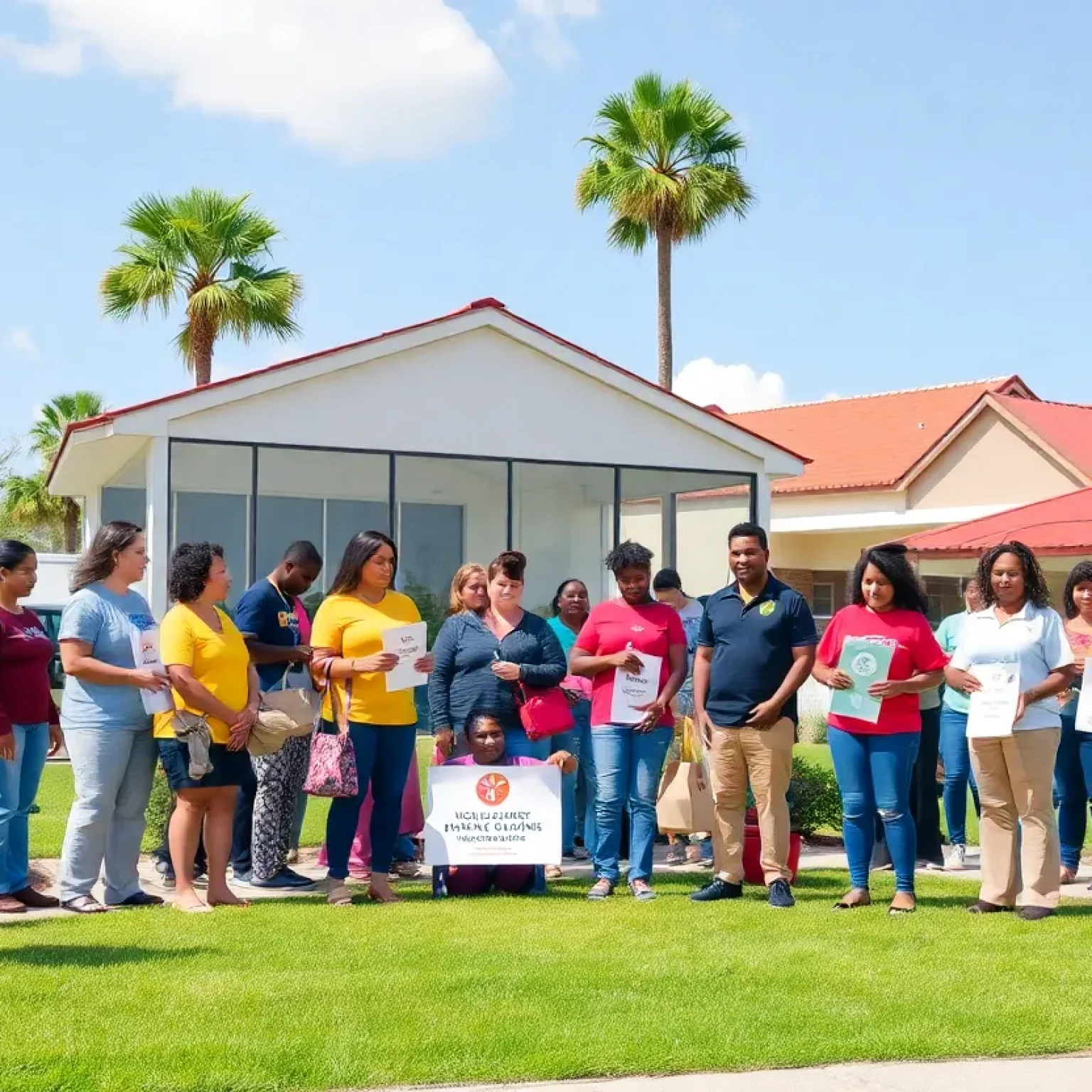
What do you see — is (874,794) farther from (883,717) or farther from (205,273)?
(205,273)

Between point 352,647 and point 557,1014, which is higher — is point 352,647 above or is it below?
above

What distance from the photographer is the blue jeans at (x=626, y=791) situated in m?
8.85

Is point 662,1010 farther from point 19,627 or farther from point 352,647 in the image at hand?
point 19,627

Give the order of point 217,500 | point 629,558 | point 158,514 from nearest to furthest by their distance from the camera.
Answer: point 629,558
point 158,514
point 217,500

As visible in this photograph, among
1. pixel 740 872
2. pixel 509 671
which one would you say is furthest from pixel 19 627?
pixel 740 872

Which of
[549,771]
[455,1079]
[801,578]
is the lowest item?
[455,1079]

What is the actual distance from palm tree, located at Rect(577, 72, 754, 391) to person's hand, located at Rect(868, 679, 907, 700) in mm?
23218

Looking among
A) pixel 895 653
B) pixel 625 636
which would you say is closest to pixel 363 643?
pixel 625 636

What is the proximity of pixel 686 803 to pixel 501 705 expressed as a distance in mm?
1484

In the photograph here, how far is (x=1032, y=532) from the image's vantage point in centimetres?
2347

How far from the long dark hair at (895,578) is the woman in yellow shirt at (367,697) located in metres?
2.43

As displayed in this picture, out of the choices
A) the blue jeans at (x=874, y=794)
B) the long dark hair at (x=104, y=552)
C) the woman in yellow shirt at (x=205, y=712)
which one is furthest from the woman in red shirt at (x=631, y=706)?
the long dark hair at (x=104, y=552)

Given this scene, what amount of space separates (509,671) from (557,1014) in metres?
3.24

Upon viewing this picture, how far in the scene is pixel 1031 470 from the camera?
101 feet
